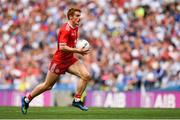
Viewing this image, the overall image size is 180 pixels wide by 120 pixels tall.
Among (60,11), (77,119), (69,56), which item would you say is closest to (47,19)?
(60,11)

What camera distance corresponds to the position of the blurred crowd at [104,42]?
25766 mm

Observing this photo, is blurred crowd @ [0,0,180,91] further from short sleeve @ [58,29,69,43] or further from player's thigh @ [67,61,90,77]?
short sleeve @ [58,29,69,43]

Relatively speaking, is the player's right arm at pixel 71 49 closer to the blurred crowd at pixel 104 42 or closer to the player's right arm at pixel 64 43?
the player's right arm at pixel 64 43

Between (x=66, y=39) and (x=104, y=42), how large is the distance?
11.4m

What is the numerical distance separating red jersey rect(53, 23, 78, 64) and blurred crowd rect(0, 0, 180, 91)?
7547 mm

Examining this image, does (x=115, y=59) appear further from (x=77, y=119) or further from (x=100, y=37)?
(x=77, y=119)

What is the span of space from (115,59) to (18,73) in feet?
11.2

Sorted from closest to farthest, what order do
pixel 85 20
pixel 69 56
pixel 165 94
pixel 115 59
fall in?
pixel 69 56 < pixel 165 94 < pixel 115 59 < pixel 85 20

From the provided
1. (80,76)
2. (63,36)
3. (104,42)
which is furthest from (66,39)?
(104,42)

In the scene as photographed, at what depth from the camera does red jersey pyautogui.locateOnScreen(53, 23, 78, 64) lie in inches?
661

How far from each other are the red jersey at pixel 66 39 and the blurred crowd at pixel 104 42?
24.8 ft

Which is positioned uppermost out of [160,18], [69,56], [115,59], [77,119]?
[160,18]

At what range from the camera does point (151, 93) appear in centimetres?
2386

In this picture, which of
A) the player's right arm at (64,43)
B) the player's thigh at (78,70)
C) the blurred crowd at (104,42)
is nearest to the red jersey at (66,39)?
the player's right arm at (64,43)
